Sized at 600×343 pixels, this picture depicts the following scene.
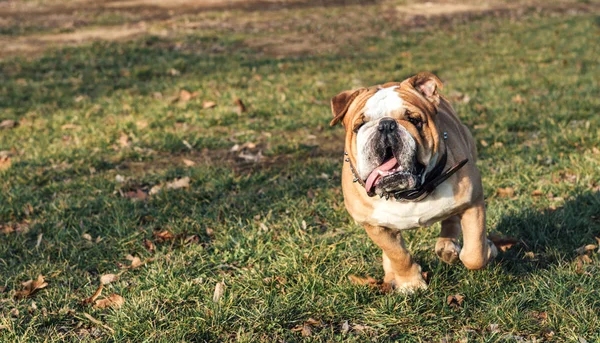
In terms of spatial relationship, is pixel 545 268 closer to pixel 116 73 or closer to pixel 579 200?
pixel 579 200

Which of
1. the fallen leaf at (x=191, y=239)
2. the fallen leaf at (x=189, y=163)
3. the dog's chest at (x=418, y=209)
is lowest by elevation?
the fallen leaf at (x=189, y=163)

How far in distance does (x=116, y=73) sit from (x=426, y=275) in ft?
27.5

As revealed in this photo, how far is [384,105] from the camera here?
11.2 feet

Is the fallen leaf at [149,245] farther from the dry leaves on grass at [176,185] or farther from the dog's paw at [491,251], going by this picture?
the dog's paw at [491,251]

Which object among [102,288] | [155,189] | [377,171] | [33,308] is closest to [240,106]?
[155,189]

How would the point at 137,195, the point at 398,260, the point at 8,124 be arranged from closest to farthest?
the point at 398,260 → the point at 137,195 → the point at 8,124

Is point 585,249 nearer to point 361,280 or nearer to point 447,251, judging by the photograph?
point 447,251

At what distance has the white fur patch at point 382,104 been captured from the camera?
11.1ft

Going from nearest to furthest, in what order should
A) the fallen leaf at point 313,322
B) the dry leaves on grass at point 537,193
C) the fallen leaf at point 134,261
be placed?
the fallen leaf at point 313,322
the fallen leaf at point 134,261
the dry leaves on grass at point 537,193

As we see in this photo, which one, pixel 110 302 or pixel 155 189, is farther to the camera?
pixel 155 189

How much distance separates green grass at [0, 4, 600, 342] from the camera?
146 inches

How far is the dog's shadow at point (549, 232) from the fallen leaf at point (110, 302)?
7.96ft

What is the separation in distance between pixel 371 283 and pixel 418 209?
0.76 meters

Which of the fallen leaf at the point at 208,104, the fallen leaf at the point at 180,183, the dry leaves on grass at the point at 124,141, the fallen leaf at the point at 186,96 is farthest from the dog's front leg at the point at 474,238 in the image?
the fallen leaf at the point at 186,96
